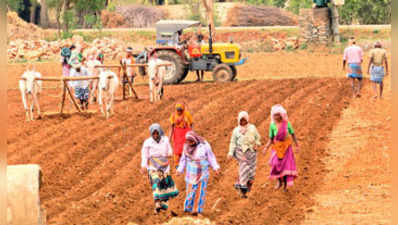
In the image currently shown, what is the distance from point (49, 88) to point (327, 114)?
10723 millimetres

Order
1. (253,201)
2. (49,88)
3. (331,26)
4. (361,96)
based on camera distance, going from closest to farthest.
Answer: (253,201), (361,96), (49,88), (331,26)

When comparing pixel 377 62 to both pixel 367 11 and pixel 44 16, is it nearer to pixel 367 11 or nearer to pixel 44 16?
pixel 367 11

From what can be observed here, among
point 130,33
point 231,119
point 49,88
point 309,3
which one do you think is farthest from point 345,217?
point 309,3

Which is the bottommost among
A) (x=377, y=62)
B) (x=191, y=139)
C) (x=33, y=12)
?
(x=191, y=139)

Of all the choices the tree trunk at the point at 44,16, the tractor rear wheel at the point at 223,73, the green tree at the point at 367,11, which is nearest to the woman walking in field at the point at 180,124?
the tractor rear wheel at the point at 223,73

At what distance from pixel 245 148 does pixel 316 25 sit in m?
26.3

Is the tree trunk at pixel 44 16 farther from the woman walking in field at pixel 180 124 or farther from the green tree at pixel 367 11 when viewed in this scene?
the woman walking in field at pixel 180 124

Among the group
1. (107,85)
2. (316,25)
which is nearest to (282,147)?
(107,85)

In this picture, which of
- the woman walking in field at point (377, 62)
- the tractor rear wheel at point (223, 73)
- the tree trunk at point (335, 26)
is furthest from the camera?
the tree trunk at point (335, 26)

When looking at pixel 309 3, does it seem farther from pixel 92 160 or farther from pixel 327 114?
pixel 92 160

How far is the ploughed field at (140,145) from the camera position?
10845mm

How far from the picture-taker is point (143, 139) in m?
16.1

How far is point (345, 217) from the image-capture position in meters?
10.4

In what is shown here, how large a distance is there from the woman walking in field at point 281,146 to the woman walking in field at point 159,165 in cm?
157
